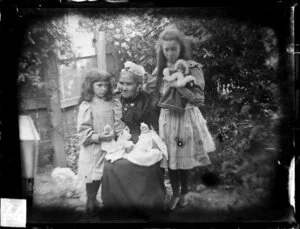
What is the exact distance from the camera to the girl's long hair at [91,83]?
2.08 metres

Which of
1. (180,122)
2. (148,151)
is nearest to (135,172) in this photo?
(148,151)

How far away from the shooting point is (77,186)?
6.92ft

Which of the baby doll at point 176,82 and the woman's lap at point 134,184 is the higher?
the baby doll at point 176,82

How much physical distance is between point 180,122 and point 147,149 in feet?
0.90

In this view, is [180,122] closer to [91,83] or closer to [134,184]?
[134,184]

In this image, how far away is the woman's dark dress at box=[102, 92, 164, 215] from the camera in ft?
6.88

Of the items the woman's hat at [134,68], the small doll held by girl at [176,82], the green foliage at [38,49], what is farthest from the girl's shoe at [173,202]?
the green foliage at [38,49]

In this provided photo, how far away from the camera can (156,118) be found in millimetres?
2098

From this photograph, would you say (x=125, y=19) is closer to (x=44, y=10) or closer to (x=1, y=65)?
(x=44, y=10)

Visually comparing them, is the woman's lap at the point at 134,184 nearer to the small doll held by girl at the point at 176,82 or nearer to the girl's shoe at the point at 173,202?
the girl's shoe at the point at 173,202

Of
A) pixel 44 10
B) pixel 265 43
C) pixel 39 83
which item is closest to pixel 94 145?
pixel 39 83

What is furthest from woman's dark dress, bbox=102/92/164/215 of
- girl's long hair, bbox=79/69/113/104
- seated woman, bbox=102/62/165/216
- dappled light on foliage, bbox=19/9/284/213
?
dappled light on foliage, bbox=19/9/284/213

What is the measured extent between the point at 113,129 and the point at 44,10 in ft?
2.84

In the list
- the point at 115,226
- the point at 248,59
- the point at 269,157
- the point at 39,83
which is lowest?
the point at 115,226
